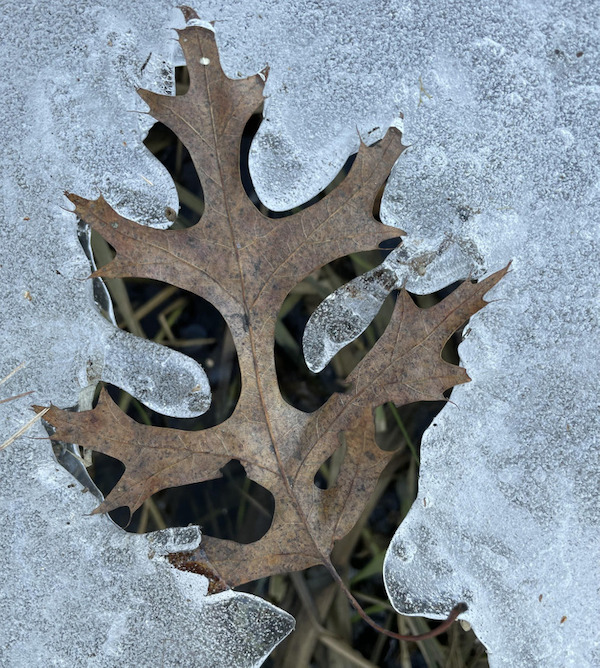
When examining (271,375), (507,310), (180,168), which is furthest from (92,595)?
(507,310)

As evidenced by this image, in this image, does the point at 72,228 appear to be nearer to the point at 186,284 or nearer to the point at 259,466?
the point at 186,284

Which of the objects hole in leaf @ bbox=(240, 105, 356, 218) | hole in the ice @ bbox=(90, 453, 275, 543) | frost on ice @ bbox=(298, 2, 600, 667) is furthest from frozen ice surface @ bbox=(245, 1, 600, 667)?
hole in the ice @ bbox=(90, 453, 275, 543)

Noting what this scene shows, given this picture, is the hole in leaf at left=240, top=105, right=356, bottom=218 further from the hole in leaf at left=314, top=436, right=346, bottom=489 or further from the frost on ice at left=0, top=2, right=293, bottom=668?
the hole in leaf at left=314, top=436, right=346, bottom=489

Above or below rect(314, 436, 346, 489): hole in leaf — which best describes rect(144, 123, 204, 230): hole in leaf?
above

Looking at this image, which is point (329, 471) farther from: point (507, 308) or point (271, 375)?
point (507, 308)

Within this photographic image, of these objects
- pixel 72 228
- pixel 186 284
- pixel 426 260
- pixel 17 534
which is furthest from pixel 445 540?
pixel 72 228

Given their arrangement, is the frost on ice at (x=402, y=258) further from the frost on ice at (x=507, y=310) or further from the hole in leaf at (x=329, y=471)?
the hole in leaf at (x=329, y=471)

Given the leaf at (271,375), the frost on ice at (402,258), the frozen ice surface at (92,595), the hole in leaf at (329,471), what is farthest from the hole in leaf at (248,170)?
the frozen ice surface at (92,595)

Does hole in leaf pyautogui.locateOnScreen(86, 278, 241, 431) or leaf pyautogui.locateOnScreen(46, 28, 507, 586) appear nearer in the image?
leaf pyautogui.locateOnScreen(46, 28, 507, 586)
